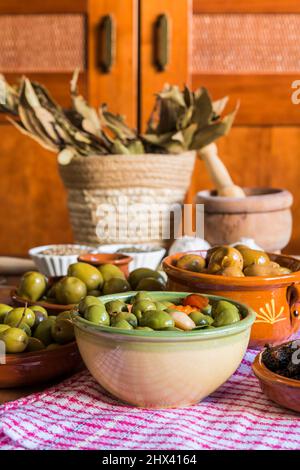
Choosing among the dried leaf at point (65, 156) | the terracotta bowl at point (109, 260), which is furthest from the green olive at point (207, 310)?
the dried leaf at point (65, 156)

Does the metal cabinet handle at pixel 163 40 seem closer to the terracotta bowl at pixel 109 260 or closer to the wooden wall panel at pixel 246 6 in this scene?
the wooden wall panel at pixel 246 6

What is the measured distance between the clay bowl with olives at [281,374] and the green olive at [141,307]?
0.13 metres

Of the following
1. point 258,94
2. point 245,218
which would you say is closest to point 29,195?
point 258,94

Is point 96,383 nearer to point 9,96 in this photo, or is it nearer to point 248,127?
point 9,96

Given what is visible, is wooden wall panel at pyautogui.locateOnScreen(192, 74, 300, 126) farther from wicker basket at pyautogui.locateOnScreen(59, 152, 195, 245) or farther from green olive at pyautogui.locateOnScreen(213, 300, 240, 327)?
green olive at pyautogui.locateOnScreen(213, 300, 240, 327)

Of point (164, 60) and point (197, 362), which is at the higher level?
point (164, 60)

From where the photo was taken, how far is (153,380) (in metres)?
0.70

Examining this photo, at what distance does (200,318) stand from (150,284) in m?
0.24

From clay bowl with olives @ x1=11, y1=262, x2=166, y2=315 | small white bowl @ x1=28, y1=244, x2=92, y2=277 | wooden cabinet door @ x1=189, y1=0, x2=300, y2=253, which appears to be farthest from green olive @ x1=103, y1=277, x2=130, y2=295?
wooden cabinet door @ x1=189, y1=0, x2=300, y2=253

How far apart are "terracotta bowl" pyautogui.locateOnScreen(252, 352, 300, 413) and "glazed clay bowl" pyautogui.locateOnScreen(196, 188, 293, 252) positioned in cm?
78

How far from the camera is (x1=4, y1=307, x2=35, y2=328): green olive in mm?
840
